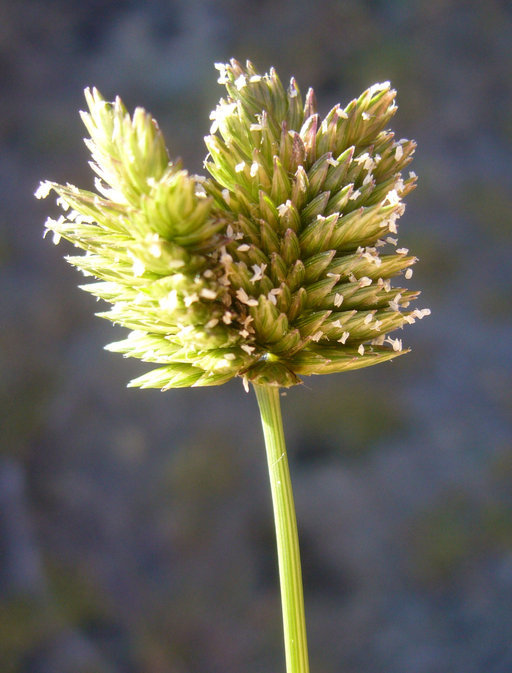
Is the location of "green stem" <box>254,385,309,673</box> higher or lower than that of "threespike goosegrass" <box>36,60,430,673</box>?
lower

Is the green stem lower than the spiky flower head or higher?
lower

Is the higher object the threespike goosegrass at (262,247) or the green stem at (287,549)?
the threespike goosegrass at (262,247)

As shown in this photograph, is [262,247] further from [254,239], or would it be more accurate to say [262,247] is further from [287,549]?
[287,549]

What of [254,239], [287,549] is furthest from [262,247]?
[287,549]

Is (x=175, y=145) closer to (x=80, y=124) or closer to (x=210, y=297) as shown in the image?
(x=80, y=124)
